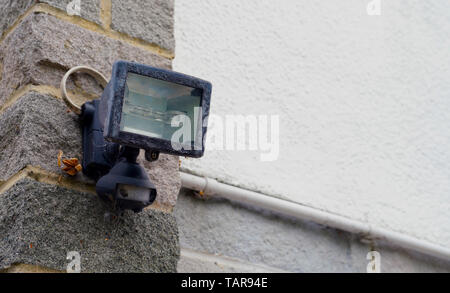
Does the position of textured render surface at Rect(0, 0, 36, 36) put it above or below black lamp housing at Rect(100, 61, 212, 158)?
above

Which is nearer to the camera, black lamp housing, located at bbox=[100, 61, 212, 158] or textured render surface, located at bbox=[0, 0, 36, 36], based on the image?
black lamp housing, located at bbox=[100, 61, 212, 158]

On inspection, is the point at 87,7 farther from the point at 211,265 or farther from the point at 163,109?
the point at 211,265

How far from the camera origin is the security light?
4.43ft

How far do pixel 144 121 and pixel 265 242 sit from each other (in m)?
0.89

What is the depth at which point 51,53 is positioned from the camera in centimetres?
158

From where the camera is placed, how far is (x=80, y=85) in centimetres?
161

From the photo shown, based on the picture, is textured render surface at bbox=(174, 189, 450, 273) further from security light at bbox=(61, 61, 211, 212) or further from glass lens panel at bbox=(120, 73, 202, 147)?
glass lens panel at bbox=(120, 73, 202, 147)

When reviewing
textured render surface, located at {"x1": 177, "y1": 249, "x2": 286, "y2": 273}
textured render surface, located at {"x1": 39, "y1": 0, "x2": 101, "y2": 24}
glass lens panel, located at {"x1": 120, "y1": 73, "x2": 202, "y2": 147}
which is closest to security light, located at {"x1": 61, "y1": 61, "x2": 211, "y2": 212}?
glass lens panel, located at {"x1": 120, "y1": 73, "x2": 202, "y2": 147}

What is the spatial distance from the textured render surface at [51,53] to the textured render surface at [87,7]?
43 millimetres

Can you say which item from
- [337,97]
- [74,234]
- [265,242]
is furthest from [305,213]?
[74,234]

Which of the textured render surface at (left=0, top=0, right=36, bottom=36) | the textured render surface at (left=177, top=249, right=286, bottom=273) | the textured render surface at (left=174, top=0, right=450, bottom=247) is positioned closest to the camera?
the textured render surface at (left=0, top=0, right=36, bottom=36)

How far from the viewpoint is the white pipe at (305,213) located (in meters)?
2.01

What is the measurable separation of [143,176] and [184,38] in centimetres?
84
